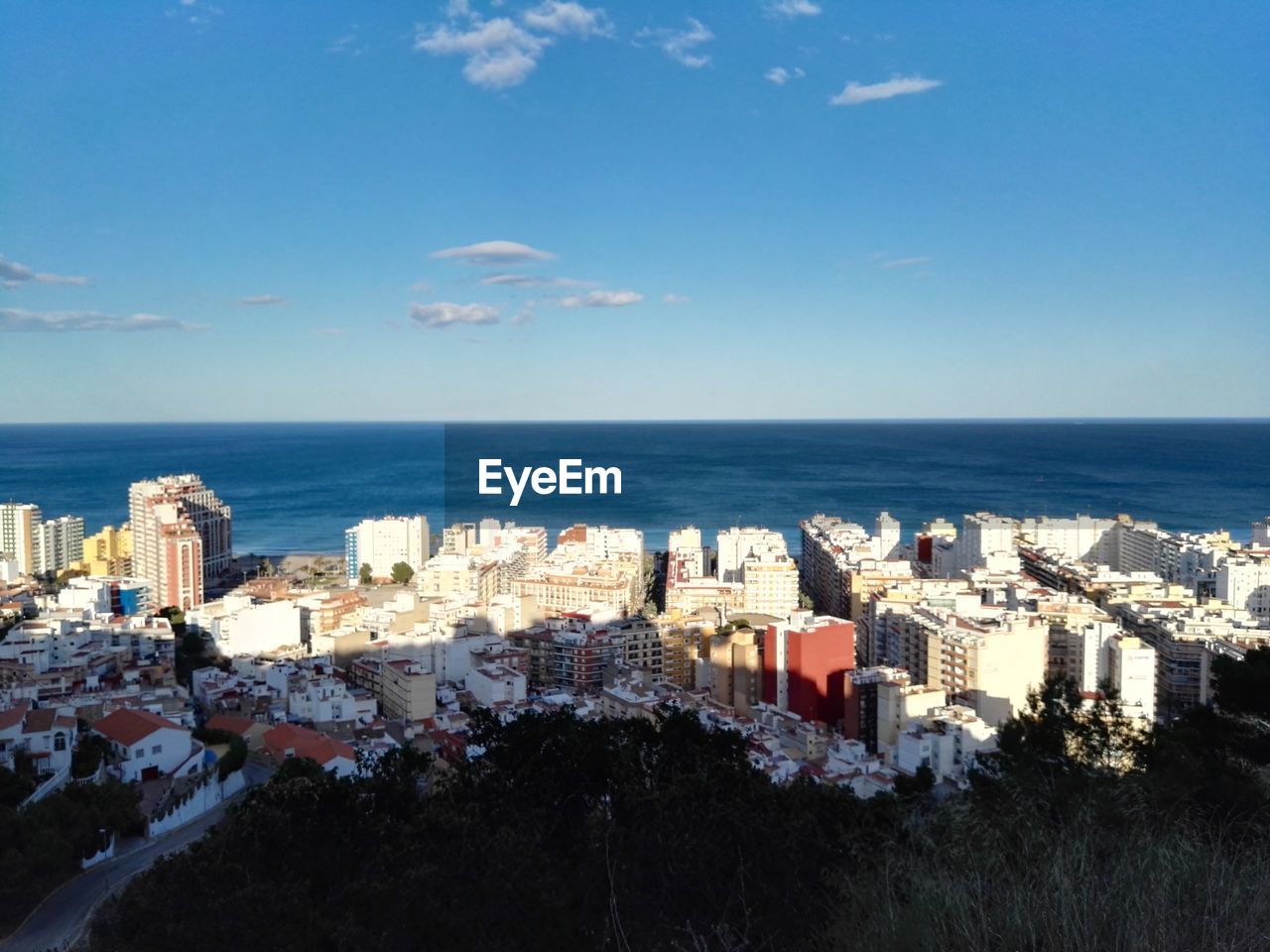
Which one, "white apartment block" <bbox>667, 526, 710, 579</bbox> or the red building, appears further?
"white apartment block" <bbox>667, 526, 710, 579</bbox>

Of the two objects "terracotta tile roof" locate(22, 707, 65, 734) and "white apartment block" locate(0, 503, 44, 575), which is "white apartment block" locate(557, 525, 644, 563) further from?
"white apartment block" locate(0, 503, 44, 575)

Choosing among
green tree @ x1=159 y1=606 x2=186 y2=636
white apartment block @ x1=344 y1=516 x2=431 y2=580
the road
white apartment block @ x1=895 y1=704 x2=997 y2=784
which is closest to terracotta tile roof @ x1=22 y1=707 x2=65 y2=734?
the road

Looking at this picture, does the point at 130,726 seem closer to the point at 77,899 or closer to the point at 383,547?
the point at 77,899

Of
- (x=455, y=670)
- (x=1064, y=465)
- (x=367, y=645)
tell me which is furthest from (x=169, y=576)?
(x=1064, y=465)

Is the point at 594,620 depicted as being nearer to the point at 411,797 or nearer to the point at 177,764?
the point at 177,764

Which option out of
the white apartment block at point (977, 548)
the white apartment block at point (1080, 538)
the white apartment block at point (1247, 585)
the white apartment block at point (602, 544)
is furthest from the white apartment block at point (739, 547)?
the white apartment block at point (1247, 585)

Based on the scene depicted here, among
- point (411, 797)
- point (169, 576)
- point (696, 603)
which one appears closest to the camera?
point (411, 797)
